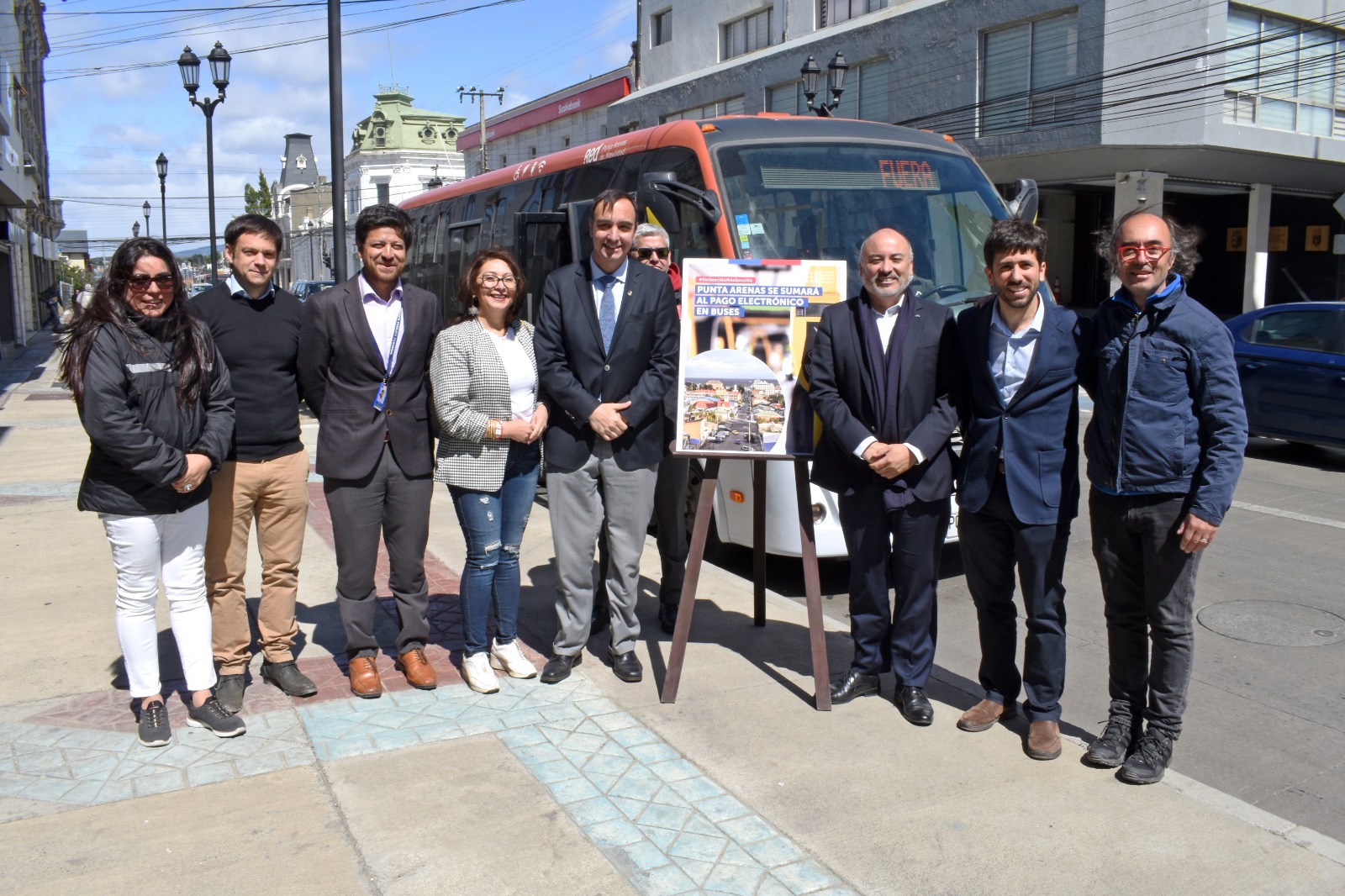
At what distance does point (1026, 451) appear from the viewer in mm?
4281

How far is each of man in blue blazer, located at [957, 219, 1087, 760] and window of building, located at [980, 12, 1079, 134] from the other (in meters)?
21.3

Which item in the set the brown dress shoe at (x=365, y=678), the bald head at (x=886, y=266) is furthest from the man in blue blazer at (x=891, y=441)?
the brown dress shoe at (x=365, y=678)

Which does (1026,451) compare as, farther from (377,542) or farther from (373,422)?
(377,542)

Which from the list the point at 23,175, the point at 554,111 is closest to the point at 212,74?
the point at 23,175

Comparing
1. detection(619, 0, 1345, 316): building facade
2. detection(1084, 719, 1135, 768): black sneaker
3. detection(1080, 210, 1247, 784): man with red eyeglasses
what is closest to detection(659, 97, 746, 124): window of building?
detection(619, 0, 1345, 316): building facade

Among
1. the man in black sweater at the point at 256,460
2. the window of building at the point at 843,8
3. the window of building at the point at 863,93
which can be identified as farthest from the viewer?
the window of building at the point at 843,8

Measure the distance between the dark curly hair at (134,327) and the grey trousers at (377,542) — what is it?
0.79 m

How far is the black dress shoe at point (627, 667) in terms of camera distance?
5168mm

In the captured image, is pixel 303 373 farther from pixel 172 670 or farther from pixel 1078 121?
pixel 1078 121

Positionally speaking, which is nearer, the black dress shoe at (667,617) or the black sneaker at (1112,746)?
the black sneaker at (1112,746)

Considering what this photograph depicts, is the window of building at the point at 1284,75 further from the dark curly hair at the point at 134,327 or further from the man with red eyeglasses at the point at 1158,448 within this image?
the dark curly hair at the point at 134,327

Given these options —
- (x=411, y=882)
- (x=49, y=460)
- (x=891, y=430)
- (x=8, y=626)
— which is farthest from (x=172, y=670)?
(x=49, y=460)

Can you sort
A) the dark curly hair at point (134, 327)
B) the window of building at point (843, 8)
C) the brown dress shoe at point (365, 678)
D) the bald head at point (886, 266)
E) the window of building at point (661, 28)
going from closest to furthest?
the dark curly hair at point (134, 327) < the bald head at point (886, 266) < the brown dress shoe at point (365, 678) < the window of building at point (843, 8) < the window of building at point (661, 28)

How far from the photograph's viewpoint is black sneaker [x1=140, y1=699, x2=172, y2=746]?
4.36 meters
